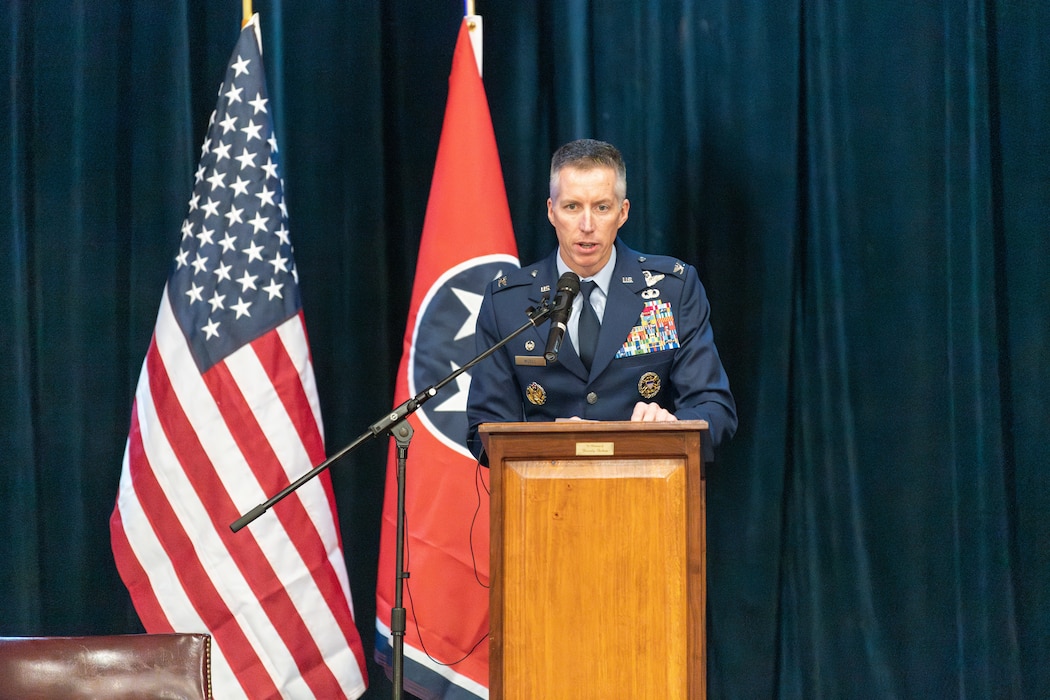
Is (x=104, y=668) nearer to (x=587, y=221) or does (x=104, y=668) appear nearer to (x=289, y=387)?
(x=289, y=387)

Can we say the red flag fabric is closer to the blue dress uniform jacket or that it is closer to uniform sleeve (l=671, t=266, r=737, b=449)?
the blue dress uniform jacket

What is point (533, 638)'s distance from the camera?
88.4 inches

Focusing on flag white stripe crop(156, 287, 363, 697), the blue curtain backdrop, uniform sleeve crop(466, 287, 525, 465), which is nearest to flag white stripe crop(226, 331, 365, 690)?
flag white stripe crop(156, 287, 363, 697)

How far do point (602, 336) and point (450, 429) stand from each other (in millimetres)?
775

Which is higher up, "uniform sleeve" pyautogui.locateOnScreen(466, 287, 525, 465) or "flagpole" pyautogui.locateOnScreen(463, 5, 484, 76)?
"flagpole" pyautogui.locateOnScreen(463, 5, 484, 76)

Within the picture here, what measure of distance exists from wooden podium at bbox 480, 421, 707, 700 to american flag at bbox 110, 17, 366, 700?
1.33 meters

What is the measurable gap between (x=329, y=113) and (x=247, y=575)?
167cm

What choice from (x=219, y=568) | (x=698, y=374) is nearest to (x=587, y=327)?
(x=698, y=374)

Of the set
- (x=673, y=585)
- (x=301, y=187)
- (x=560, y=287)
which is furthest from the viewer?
(x=301, y=187)

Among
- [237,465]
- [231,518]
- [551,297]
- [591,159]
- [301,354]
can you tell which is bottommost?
[231,518]

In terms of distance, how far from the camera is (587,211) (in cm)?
289

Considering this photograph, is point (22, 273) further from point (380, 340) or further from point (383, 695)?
point (383, 695)

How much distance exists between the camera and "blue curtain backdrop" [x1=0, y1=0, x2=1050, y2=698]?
3.67 m

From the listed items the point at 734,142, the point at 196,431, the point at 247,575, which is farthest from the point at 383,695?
the point at 734,142
